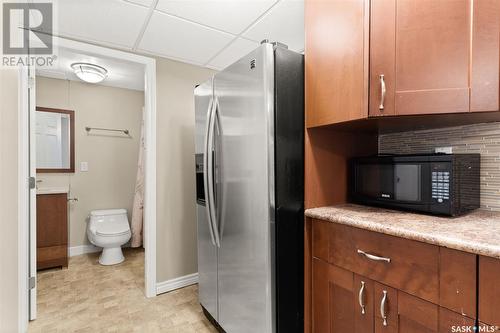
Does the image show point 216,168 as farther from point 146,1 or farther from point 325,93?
point 146,1

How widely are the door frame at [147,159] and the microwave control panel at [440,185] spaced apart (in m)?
2.04

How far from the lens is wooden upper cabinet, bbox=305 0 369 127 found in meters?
1.10

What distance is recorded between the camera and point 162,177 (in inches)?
90.2

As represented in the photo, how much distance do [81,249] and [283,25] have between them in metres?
3.55

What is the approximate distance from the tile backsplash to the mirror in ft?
12.2

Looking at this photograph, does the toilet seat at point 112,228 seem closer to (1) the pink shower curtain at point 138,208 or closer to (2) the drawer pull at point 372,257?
(1) the pink shower curtain at point 138,208

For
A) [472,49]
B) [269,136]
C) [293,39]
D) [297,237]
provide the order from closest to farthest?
[472,49] < [269,136] < [297,237] < [293,39]

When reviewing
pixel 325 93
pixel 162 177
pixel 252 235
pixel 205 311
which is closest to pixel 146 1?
pixel 325 93

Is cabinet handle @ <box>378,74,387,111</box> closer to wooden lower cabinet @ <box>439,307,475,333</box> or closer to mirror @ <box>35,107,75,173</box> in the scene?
wooden lower cabinet @ <box>439,307,475,333</box>

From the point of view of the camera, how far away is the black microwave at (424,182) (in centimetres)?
105

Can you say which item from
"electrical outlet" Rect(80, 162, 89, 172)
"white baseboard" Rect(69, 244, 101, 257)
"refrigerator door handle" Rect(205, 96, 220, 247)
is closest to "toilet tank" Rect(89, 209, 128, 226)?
"white baseboard" Rect(69, 244, 101, 257)

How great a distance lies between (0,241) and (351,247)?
1487 millimetres

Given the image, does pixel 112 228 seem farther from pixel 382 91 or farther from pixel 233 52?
pixel 382 91

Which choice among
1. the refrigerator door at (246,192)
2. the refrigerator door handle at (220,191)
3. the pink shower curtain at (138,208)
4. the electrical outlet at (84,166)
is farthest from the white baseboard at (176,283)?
the electrical outlet at (84,166)
